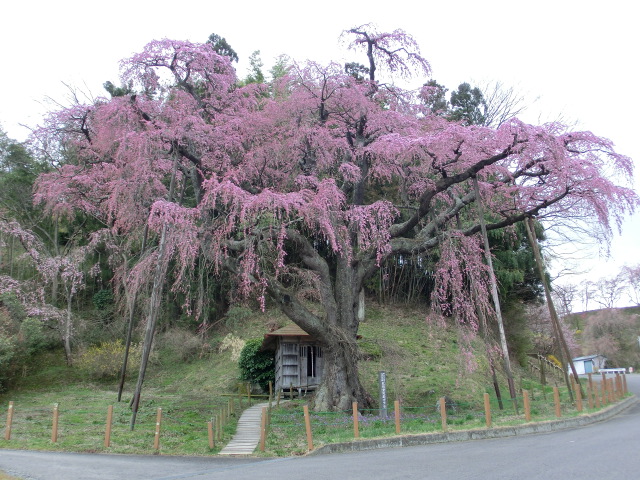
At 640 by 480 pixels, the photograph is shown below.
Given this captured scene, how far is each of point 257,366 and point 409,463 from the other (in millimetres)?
14248

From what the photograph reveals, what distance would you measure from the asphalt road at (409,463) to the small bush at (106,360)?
1435 cm

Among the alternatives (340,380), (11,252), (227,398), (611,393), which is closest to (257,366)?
(227,398)

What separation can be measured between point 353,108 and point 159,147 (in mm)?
5941

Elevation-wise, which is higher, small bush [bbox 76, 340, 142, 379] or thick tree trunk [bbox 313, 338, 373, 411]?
small bush [bbox 76, 340, 142, 379]

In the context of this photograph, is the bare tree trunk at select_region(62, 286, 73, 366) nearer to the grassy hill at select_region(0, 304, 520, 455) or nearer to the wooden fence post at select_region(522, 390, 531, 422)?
the grassy hill at select_region(0, 304, 520, 455)

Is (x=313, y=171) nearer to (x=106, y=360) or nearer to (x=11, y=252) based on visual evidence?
(x=106, y=360)

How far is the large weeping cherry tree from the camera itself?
12.3 metres

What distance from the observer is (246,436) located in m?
12.6

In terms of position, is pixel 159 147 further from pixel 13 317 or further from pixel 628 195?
pixel 13 317

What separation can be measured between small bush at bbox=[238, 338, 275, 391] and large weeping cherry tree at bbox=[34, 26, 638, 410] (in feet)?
26.1

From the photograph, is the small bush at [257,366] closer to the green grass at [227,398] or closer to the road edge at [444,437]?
the green grass at [227,398]

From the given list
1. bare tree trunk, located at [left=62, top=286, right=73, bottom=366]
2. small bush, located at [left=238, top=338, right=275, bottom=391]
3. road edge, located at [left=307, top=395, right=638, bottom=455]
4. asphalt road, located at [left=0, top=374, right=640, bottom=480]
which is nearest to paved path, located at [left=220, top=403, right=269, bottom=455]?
asphalt road, located at [left=0, top=374, right=640, bottom=480]

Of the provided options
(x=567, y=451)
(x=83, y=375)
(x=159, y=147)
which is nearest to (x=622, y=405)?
(x=567, y=451)

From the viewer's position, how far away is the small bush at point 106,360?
2447 cm
